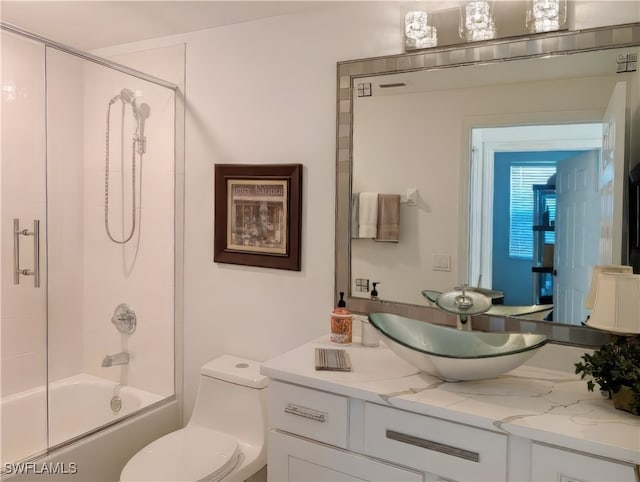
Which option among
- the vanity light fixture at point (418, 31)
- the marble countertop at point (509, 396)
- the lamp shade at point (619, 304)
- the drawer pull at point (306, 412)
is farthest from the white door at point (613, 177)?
the drawer pull at point (306, 412)

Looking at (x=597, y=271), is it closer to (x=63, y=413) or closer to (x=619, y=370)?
(x=619, y=370)

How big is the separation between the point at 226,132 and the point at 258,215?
1.52ft

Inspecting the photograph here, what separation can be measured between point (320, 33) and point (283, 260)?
104 cm

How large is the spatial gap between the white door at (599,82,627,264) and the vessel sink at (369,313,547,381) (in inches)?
15.1

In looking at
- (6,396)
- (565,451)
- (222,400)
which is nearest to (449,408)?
(565,451)

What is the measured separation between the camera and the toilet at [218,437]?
1.89 meters

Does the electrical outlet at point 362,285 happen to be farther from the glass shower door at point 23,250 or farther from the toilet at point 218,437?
the glass shower door at point 23,250

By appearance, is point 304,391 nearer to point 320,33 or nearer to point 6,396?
point 320,33

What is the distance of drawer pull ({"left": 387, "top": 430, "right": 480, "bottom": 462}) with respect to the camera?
4.52ft

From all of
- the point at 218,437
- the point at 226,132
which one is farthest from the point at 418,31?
the point at 218,437

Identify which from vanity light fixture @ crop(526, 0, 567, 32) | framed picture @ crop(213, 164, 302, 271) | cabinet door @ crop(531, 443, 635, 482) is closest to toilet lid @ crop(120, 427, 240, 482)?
framed picture @ crop(213, 164, 302, 271)

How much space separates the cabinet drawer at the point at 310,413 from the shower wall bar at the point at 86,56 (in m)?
1.68

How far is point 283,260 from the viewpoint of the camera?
233 cm

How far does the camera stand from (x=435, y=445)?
1432 millimetres
